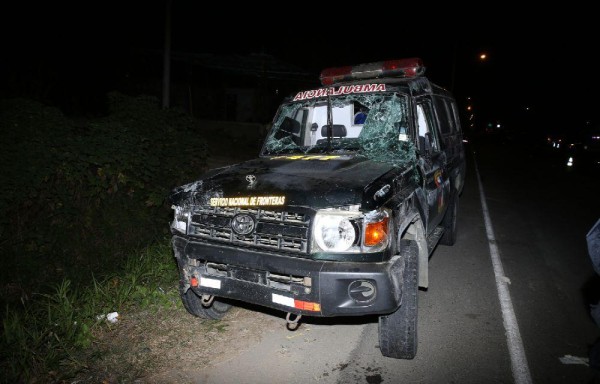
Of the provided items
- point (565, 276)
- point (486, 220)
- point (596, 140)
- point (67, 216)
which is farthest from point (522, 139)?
point (67, 216)

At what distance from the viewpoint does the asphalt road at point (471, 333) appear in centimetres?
338

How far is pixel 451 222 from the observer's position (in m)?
6.21

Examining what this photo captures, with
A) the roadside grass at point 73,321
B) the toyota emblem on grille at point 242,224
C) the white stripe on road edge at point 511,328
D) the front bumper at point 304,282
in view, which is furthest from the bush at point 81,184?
the white stripe on road edge at point 511,328

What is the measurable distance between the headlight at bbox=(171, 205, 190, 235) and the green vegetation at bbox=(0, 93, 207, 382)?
48.8 inches

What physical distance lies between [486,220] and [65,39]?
1628 cm

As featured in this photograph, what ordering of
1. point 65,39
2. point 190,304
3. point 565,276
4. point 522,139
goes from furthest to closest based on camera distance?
point 522,139 → point 65,39 → point 565,276 → point 190,304

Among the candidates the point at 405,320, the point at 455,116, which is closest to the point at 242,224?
the point at 405,320

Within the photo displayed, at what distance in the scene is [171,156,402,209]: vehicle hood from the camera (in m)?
3.04

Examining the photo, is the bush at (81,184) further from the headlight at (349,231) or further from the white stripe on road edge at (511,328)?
the white stripe on road edge at (511,328)

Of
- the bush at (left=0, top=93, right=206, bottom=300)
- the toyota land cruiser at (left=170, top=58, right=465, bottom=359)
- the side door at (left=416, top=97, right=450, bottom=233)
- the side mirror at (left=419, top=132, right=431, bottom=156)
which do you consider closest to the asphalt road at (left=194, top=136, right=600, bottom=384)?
the toyota land cruiser at (left=170, top=58, right=465, bottom=359)

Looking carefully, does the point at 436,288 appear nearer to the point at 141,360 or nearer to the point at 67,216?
the point at 141,360

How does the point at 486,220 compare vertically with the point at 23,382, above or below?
above

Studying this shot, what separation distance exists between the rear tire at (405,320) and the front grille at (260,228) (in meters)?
0.88

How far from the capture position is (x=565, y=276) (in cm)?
540
